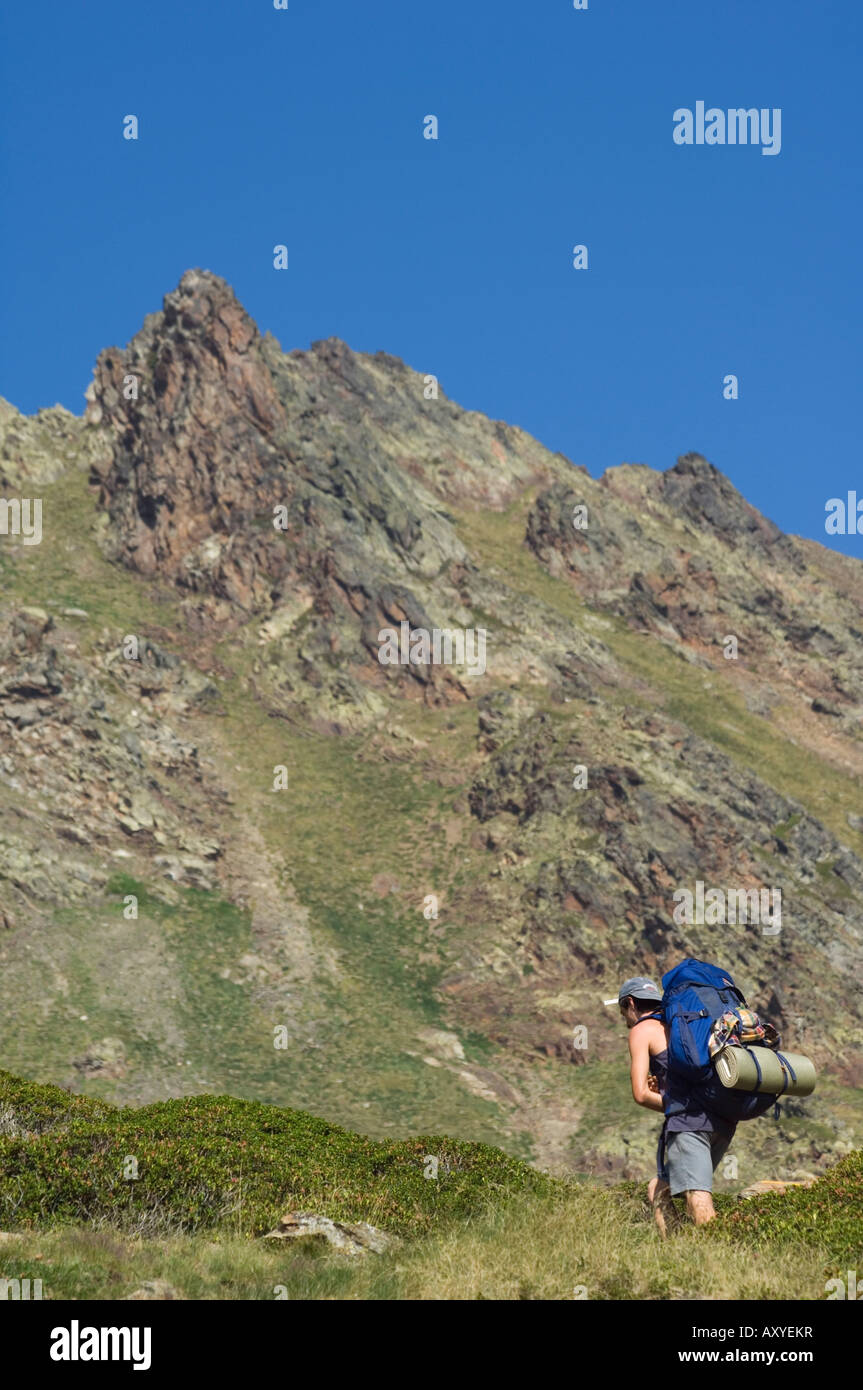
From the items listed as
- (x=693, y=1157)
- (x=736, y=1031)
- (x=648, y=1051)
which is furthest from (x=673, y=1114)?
(x=736, y=1031)

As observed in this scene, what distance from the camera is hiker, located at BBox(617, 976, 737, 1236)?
12.0 metres

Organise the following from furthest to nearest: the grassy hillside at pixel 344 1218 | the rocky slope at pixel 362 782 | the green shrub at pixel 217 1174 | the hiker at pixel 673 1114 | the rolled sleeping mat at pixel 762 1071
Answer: the rocky slope at pixel 362 782 < the green shrub at pixel 217 1174 < the hiker at pixel 673 1114 < the rolled sleeping mat at pixel 762 1071 < the grassy hillside at pixel 344 1218

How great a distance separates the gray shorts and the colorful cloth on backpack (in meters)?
0.96

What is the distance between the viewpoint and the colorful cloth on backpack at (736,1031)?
11.7 m

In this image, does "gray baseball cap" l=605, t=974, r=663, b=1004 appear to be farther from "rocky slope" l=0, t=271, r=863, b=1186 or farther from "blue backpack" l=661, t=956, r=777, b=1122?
"rocky slope" l=0, t=271, r=863, b=1186

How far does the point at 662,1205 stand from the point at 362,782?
7168 centimetres

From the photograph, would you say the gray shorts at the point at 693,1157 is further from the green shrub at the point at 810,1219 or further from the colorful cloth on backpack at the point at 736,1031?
the colorful cloth on backpack at the point at 736,1031

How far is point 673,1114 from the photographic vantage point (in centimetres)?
1210

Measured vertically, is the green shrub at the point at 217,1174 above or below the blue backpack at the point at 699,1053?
below

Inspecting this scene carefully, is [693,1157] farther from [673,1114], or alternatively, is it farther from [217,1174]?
[217,1174]

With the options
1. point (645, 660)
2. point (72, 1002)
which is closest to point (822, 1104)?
point (72, 1002)


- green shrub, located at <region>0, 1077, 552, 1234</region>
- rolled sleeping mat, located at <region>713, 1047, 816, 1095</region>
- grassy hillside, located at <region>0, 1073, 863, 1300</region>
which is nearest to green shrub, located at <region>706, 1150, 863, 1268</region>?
grassy hillside, located at <region>0, 1073, 863, 1300</region>

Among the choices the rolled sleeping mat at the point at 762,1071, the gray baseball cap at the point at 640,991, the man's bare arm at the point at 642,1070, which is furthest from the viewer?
the gray baseball cap at the point at 640,991

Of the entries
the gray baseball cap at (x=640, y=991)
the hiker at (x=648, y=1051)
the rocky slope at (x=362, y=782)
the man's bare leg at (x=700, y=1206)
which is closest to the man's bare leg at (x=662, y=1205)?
the hiker at (x=648, y=1051)
